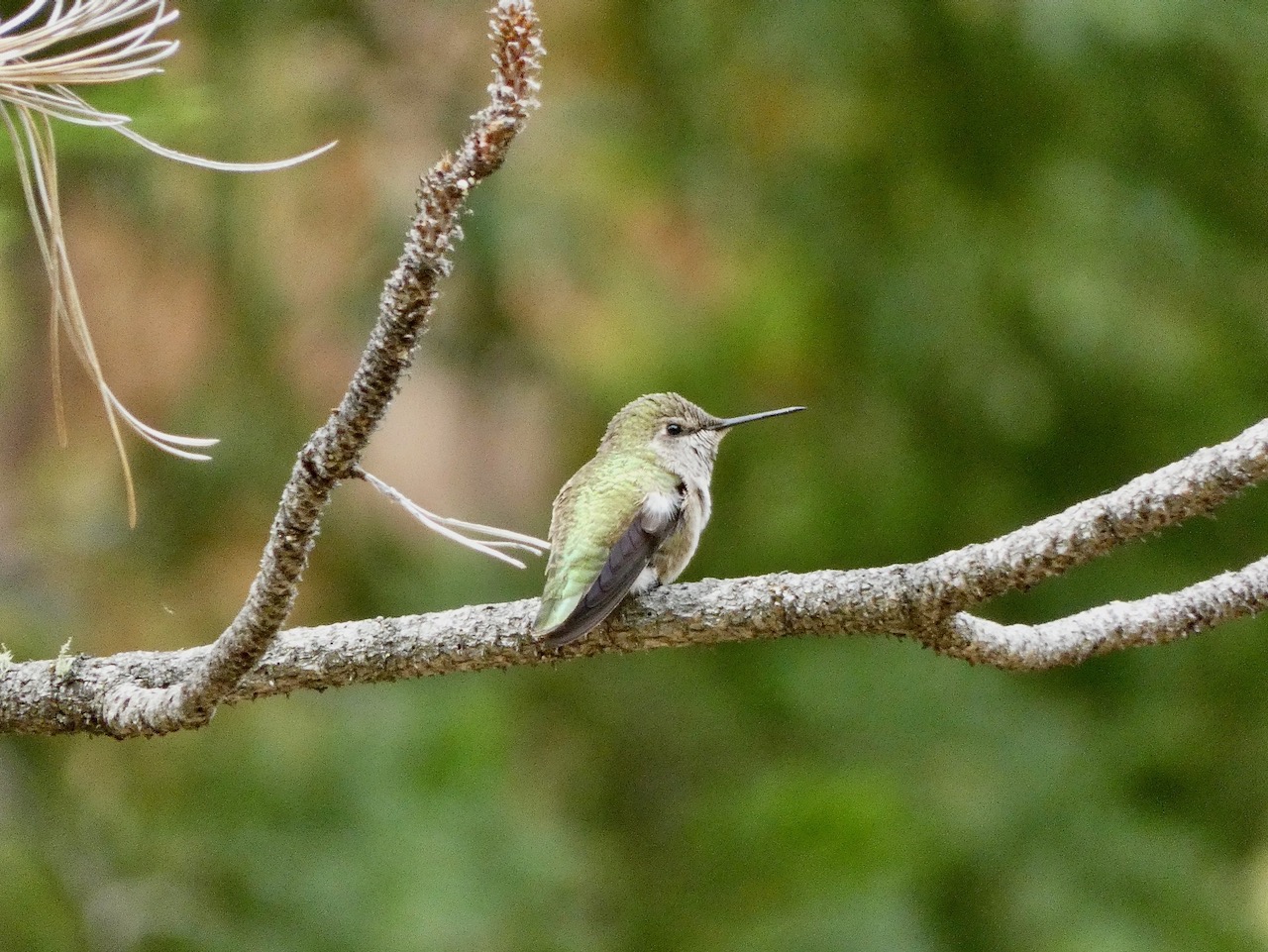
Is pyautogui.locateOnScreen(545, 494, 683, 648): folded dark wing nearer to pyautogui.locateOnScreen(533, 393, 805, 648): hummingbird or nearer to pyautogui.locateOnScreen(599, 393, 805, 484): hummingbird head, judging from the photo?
pyautogui.locateOnScreen(533, 393, 805, 648): hummingbird

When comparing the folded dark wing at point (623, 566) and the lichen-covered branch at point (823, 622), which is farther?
the folded dark wing at point (623, 566)

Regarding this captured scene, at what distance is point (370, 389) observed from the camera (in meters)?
1.83

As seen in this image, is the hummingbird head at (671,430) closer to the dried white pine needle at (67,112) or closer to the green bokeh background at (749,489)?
the green bokeh background at (749,489)

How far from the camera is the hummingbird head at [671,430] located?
4.25m

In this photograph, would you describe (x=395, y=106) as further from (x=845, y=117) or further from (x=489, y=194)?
(x=845, y=117)

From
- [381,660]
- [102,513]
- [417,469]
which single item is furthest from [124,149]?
[417,469]

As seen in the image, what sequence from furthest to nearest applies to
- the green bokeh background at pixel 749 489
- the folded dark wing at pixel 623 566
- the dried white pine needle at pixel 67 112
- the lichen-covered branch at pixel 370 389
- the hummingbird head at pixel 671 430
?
the green bokeh background at pixel 749 489
the hummingbird head at pixel 671 430
the folded dark wing at pixel 623 566
the dried white pine needle at pixel 67 112
the lichen-covered branch at pixel 370 389

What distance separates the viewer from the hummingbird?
290cm

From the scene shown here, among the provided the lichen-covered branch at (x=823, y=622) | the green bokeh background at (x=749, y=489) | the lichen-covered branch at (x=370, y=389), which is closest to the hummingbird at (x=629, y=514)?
the lichen-covered branch at (x=823, y=622)

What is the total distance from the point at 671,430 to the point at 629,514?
762mm

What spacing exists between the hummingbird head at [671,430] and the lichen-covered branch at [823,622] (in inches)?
57.7

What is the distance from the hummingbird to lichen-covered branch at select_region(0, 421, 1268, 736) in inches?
4.5

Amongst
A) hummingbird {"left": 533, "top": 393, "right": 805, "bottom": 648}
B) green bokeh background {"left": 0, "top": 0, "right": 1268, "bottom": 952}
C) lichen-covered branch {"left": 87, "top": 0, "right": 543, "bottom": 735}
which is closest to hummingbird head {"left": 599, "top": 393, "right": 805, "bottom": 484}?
hummingbird {"left": 533, "top": 393, "right": 805, "bottom": 648}

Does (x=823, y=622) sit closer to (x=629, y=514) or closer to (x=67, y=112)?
(x=67, y=112)
